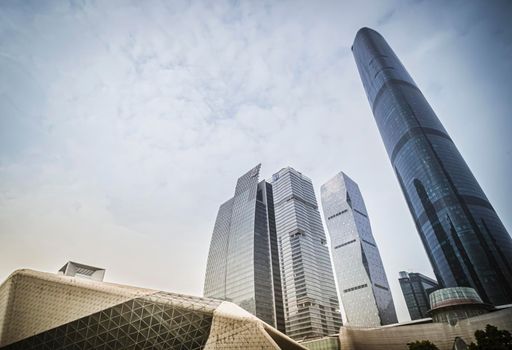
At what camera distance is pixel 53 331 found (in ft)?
123

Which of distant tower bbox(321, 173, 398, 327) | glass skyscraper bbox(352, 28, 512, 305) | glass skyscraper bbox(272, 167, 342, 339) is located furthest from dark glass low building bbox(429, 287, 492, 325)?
distant tower bbox(321, 173, 398, 327)

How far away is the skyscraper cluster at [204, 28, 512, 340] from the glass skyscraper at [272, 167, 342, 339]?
58 cm

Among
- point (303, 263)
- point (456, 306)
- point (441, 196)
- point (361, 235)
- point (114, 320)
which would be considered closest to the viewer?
point (114, 320)

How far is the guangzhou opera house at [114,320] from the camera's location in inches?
1398

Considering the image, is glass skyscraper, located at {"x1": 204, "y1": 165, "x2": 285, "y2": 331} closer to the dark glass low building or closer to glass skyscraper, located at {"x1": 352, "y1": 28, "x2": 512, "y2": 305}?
the dark glass low building

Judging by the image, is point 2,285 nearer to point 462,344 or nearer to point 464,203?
point 462,344

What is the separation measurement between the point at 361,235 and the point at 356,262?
57.9 ft

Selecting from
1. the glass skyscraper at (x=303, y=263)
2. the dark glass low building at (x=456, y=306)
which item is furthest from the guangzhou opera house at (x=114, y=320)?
the glass skyscraper at (x=303, y=263)

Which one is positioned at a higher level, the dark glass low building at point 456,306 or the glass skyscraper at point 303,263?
the glass skyscraper at point 303,263

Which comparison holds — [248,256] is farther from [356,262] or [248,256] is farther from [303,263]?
[356,262]

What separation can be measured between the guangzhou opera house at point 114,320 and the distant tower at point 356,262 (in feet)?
451

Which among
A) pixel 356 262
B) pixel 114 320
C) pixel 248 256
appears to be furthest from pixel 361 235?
pixel 114 320

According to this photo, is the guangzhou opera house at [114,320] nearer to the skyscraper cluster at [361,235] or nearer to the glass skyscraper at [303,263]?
the skyscraper cluster at [361,235]

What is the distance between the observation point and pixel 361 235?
173750 millimetres
